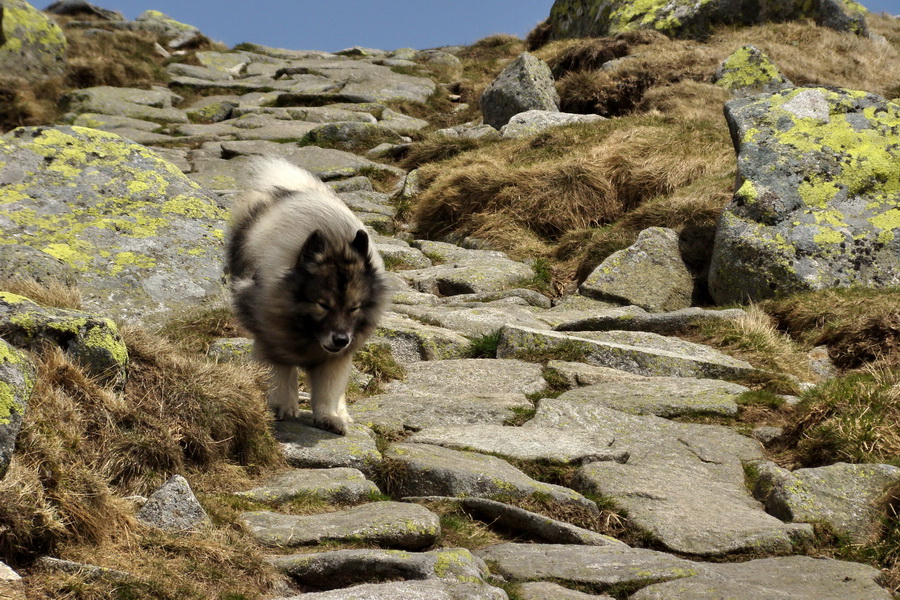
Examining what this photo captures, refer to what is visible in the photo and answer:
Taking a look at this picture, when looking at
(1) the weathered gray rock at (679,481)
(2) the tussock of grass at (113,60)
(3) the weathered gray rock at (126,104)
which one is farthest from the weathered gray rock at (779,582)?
(2) the tussock of grass at (113,60)

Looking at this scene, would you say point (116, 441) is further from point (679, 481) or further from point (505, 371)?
point (505, 371)

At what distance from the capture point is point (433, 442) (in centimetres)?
669

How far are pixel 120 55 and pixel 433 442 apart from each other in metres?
28.3

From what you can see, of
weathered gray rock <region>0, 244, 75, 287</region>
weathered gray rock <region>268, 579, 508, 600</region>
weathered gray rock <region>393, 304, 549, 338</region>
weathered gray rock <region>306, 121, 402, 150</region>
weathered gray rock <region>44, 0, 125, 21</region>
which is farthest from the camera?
weathered gray rock <region>44, 0, 125, 21</region>

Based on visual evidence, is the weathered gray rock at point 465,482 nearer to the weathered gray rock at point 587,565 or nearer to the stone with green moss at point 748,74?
the weathered gray rock at point 587,565

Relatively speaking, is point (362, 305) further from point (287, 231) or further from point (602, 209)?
point (602, 209)

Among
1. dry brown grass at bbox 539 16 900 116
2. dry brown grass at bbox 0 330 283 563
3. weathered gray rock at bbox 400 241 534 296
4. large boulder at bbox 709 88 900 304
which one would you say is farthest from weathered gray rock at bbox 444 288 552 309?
dry brown grass at bbox 539 16 900 116

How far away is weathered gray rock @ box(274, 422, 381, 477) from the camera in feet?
19.7

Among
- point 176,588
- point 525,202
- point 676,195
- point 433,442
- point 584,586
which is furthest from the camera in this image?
point 525,202

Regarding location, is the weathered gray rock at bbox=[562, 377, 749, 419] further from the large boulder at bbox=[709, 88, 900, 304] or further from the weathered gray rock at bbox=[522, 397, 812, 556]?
the large boulder at bbox=[709, 88, 900, 304]

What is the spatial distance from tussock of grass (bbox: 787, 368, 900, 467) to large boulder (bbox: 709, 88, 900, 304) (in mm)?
4110

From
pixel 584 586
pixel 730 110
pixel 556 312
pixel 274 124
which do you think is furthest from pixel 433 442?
pixel 274 124

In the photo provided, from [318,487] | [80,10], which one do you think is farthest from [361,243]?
[80,10]

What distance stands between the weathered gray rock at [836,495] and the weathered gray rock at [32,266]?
5935 millimetres
